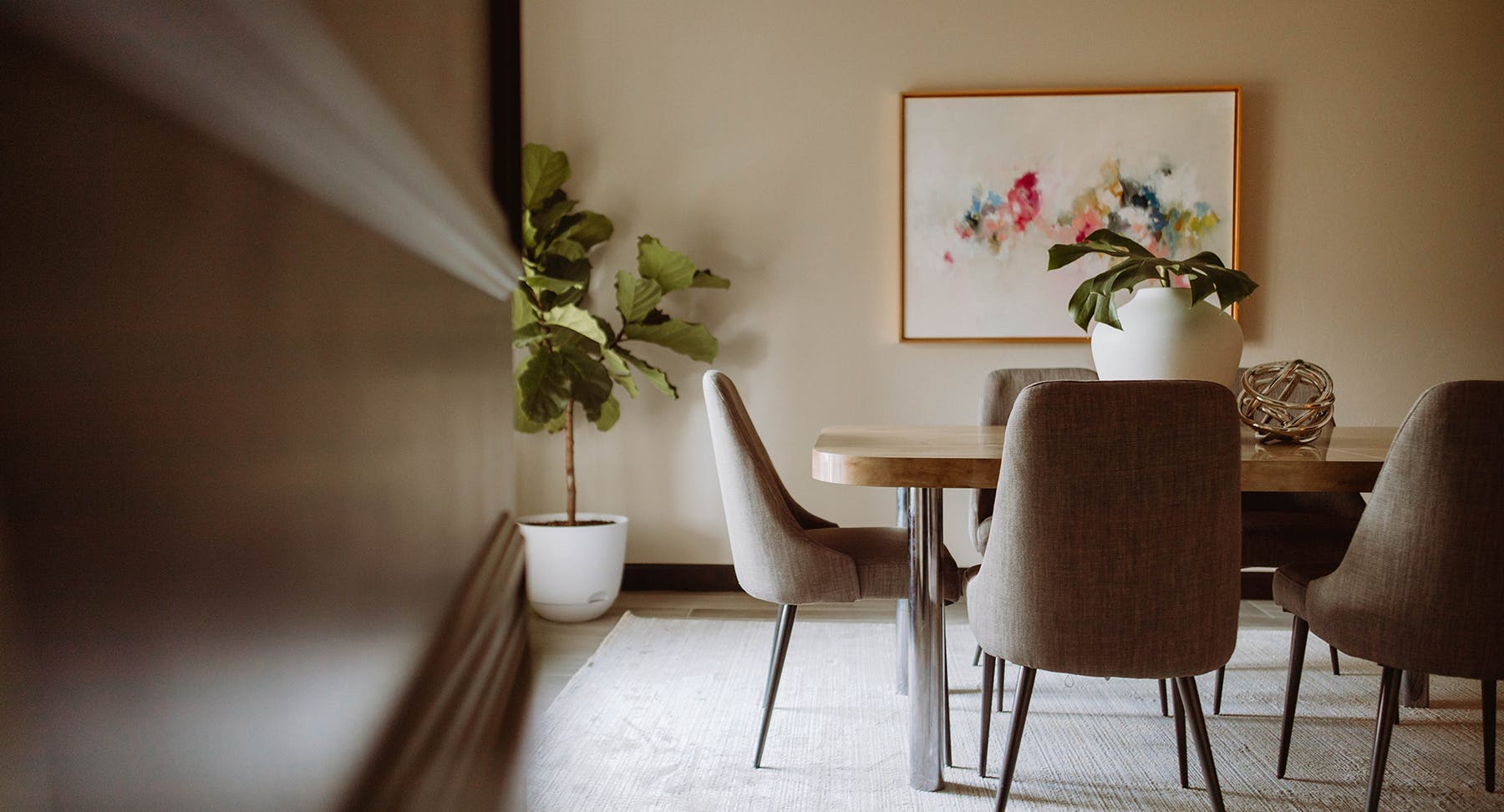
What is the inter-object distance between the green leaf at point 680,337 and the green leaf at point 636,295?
2.2 inches

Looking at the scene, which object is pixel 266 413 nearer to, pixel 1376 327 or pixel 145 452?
pixel 145 452

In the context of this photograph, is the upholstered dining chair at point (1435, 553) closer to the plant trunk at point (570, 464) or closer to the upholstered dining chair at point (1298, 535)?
the upholstered dining chair at point (1298, 535)

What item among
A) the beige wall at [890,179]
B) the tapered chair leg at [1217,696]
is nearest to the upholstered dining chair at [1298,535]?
the tapered chair leg at [1217,696]

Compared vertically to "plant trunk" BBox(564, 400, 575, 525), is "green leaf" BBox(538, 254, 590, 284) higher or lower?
higher

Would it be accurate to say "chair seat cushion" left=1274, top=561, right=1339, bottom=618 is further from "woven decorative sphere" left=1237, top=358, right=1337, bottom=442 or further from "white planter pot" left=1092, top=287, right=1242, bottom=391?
"white planter pot" left=1092, top=287, right=1242, bottom=391

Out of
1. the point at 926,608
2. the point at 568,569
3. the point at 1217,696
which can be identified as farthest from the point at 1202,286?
the point at 568,569

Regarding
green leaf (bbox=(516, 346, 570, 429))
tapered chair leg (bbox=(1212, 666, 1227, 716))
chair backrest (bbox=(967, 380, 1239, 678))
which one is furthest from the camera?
green leaf (bbox=(516, 346, 570, 429))

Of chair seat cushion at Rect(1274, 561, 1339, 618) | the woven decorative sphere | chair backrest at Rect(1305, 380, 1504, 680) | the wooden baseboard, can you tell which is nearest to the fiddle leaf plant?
the woven decorative sphere

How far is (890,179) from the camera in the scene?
3617 mm

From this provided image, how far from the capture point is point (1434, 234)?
3.52 m

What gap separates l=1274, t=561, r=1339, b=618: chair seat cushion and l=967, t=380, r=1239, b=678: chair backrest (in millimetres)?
394

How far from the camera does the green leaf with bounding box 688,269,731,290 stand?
11.1ft

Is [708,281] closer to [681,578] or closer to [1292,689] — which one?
[681,578]

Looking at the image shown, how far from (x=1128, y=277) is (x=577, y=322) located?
6.30 feet
